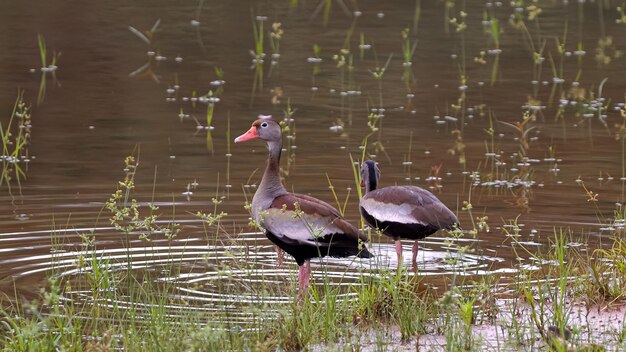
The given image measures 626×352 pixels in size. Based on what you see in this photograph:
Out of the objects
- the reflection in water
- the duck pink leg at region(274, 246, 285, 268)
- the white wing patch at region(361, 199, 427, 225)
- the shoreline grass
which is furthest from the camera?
the duck pink leg at region(274, 246, 285, 268)

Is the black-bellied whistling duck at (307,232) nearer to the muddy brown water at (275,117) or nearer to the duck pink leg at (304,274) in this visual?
the duck pink leg at (304,274)

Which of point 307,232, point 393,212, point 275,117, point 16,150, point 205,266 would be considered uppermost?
point 307,232

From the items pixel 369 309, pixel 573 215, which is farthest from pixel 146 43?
pixel 369 309

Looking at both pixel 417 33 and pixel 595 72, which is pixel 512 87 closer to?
pixel 595 72

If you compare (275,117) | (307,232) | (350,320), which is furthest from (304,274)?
(275,117)

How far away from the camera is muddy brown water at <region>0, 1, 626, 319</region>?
8.94 m

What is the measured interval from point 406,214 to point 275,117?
17.6 ft

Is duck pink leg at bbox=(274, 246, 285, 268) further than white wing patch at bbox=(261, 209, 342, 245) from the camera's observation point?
Yes

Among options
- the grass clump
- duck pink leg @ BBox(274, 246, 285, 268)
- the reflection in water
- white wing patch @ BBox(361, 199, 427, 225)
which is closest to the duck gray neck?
the reflection in water

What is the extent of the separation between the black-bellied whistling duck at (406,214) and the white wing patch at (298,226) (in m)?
0.63

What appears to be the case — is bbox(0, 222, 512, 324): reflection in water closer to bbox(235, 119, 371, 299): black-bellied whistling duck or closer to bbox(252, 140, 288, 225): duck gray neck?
bbox(235, 119, 371, 299): black-bellied whistling duck

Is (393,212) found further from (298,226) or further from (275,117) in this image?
(275,117)

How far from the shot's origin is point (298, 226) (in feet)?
26.6

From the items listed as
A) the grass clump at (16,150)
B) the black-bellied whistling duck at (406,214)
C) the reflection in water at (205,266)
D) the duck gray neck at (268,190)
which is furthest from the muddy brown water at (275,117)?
the duck gray neck at (268,190)
